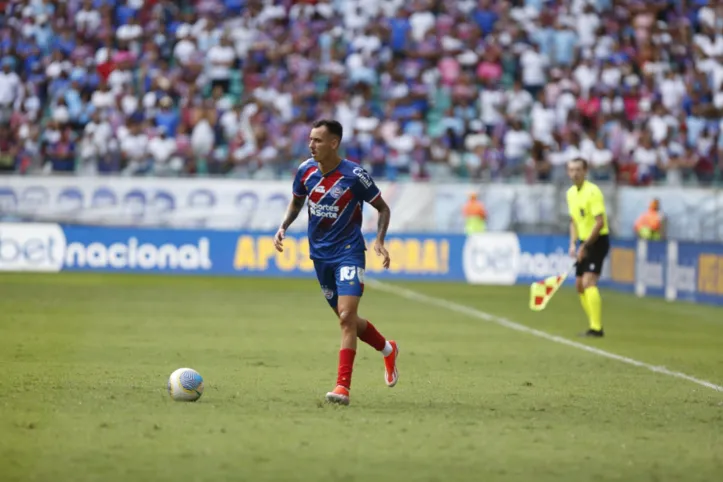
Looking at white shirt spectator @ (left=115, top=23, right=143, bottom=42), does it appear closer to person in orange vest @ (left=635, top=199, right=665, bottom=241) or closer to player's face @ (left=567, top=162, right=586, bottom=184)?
person in orange vest @ (left=635, top=199, right=665, bottom=241)

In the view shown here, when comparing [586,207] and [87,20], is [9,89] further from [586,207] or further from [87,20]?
[586,207]

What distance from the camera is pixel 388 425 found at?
28.5 ft

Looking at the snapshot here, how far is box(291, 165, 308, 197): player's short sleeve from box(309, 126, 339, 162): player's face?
0.27 meters

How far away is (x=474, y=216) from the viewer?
29.8m

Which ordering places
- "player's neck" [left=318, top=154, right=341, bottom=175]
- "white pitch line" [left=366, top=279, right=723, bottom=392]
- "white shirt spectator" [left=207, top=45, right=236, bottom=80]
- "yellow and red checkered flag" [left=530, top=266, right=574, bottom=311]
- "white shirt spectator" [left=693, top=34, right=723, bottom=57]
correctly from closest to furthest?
"player's neck" [left=318, top=154, right=341, bottom=175] < "white pitch line" [left=366, top=279, right=723, bottom=392] < "yellow and red checkered flag" [left=530, top=266, right=574, bottom=311] < "white shirt spectator" [left=207, top=45, right=236, bottom=80] < "white shirt spectator" [left=693, top=34, right=723, bottom=57]

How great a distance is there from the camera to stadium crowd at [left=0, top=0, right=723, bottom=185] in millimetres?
29906

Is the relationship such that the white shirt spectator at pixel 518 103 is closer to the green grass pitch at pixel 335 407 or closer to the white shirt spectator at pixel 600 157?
the white shirt spectator at pixel 600 157

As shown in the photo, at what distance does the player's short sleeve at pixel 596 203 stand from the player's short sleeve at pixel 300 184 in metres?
7.31

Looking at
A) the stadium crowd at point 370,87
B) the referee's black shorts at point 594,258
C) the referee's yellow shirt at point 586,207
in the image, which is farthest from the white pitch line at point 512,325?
the stadium crowd at point 370,87

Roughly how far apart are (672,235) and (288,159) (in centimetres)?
855

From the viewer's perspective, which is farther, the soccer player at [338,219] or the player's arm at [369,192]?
the player's arm at [369,192]

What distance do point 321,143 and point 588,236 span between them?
791 cm

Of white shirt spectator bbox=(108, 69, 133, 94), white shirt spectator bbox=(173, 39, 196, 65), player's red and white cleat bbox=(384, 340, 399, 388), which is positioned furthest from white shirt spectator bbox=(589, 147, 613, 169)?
player's red and white cleat bbox=(384, 340, 399, 388)

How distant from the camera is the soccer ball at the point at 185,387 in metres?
9.60
